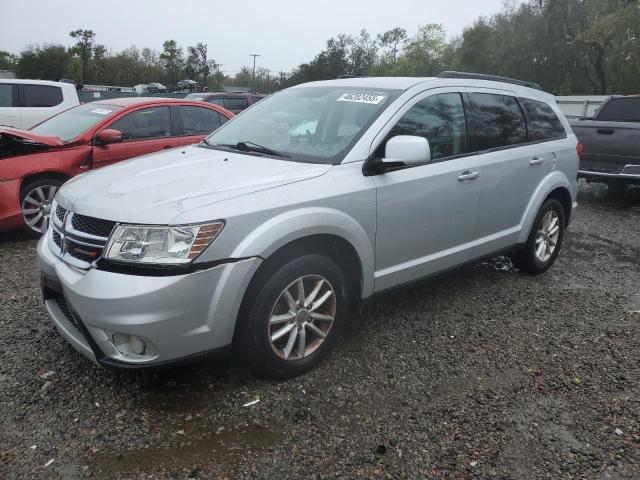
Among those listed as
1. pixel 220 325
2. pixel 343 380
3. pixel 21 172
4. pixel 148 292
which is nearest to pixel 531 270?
pixel 343 380

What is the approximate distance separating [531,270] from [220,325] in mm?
3410

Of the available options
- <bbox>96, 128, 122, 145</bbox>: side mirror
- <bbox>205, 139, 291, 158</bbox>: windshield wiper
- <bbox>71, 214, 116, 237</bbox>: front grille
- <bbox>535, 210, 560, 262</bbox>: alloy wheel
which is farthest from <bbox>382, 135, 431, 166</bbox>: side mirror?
<bbox>96, 128, 122, 145</bbox>: side mirror

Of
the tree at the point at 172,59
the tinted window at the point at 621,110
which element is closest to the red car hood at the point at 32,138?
the tinted window at the point at 621,110

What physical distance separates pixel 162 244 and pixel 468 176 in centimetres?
229

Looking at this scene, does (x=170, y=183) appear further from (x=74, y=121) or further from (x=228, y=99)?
(x=228, y=99)

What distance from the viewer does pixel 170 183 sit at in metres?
2.95

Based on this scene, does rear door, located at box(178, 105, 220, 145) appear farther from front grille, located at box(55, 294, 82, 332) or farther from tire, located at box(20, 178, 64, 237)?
front grille, located at box(55, 294, 82, 332)

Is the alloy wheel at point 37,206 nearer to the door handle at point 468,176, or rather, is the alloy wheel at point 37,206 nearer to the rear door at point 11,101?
the door handle at point 468,176

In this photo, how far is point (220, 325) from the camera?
2693 millimetres

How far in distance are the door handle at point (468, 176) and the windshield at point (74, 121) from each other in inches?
174

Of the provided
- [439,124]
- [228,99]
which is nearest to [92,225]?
[439,124]

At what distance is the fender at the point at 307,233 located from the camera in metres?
2.72

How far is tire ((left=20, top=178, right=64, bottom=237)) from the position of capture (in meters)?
5.63

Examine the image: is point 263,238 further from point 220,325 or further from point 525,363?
point 525,363
